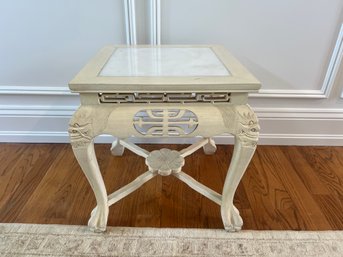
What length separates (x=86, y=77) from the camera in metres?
0.65

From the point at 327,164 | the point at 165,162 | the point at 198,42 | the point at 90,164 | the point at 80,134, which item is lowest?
the point at 327,164

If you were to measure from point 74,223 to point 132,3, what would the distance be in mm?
796

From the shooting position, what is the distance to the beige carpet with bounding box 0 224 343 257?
2.51ft

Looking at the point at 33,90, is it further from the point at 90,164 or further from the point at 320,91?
the point at 320,91

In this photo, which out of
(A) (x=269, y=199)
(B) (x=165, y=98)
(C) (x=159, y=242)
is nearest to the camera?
(B) (x=165, y=98)

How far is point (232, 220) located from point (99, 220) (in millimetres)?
415

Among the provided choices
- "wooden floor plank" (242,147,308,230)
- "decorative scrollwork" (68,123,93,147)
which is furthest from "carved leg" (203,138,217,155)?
"decorative scrollwork" (68,123,93,147)

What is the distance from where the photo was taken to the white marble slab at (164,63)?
68 cm

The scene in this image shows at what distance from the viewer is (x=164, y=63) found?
2.48 ft

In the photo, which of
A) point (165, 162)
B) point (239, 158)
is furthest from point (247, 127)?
point (165, 162)

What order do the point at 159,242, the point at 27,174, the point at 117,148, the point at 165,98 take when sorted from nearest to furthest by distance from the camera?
1. the point at 165,98
2. the point at 159,242
3. the point at 27,174
4. the point at 117,148

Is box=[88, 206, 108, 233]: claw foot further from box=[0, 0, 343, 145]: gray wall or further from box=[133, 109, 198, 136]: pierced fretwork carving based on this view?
box=[0, 0, 343, 145]: gray wall

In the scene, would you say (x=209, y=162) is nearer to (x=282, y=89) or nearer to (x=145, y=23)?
(x=282, y=89)

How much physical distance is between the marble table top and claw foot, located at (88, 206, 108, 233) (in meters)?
0.40
